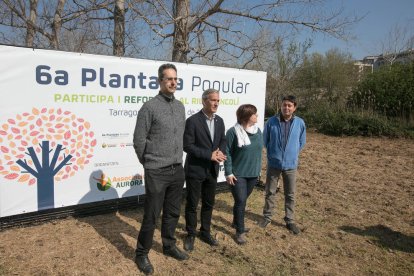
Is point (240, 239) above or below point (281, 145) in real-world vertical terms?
below

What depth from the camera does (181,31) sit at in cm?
842

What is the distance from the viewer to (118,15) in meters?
9.17

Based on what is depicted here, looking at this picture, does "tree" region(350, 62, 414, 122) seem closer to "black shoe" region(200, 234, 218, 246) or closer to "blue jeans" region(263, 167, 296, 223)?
"blue jeans" region(263, 167, 296, 223)

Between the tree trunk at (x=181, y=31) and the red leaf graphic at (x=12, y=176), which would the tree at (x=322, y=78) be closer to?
the tree trunk at (x=181, y=31)

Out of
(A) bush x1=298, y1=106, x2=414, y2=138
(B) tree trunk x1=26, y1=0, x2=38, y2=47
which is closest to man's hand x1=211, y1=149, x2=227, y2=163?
(B) tree trunk x1=26, y1=0, x2=38, y2=47

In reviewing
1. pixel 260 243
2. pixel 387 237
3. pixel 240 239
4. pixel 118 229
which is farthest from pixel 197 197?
pixel 387 237

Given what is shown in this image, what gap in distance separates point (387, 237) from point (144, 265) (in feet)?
11.0

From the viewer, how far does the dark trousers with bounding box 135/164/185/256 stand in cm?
335

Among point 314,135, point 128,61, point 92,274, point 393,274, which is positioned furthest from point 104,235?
point 314,135

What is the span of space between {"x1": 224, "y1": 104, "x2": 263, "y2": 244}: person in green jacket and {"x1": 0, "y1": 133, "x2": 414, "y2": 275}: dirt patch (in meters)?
0.74

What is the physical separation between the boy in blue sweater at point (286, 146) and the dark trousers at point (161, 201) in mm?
1547

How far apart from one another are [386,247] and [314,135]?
10.5 m

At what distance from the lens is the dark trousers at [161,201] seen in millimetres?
3348

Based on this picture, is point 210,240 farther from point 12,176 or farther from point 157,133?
point 12,176
